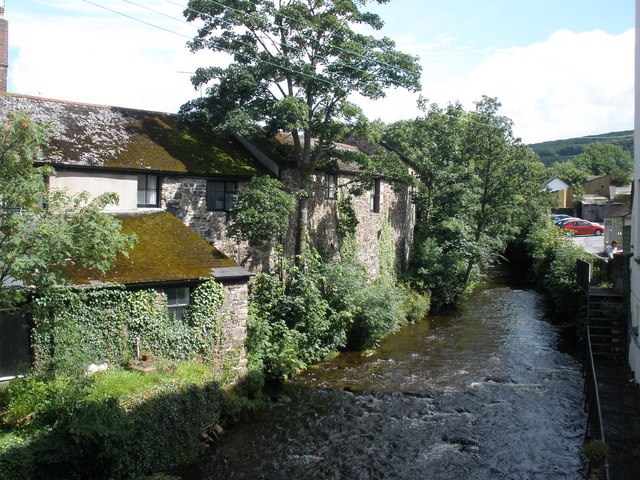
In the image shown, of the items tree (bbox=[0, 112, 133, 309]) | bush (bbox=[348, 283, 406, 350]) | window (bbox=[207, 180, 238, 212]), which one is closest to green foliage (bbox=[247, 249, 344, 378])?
bush (bbox=[348, 283, 406, 350])

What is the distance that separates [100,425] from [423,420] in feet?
26.6

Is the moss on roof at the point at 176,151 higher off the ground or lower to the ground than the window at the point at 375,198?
higher

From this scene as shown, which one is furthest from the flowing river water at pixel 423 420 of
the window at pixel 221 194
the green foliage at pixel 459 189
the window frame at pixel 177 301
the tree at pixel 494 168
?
the tree at pixel 494 168

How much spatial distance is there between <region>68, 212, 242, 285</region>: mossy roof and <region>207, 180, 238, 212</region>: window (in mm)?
2016

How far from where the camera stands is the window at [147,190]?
58.0ft

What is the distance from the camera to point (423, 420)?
1412 cm

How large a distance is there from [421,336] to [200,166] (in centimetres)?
1144

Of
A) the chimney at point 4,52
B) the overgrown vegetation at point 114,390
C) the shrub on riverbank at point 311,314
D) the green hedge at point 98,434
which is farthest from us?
the chimney at point 4,52

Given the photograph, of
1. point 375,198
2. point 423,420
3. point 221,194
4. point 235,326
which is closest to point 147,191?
point 221,194

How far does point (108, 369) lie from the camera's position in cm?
1277

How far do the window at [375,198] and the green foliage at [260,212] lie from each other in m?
9.09

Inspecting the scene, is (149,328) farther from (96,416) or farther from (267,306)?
(267,306)

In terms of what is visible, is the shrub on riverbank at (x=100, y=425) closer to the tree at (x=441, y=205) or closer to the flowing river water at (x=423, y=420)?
the flowing river water at (x=423, y=420)

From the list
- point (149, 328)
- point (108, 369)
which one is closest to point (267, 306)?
point (149, 328)
